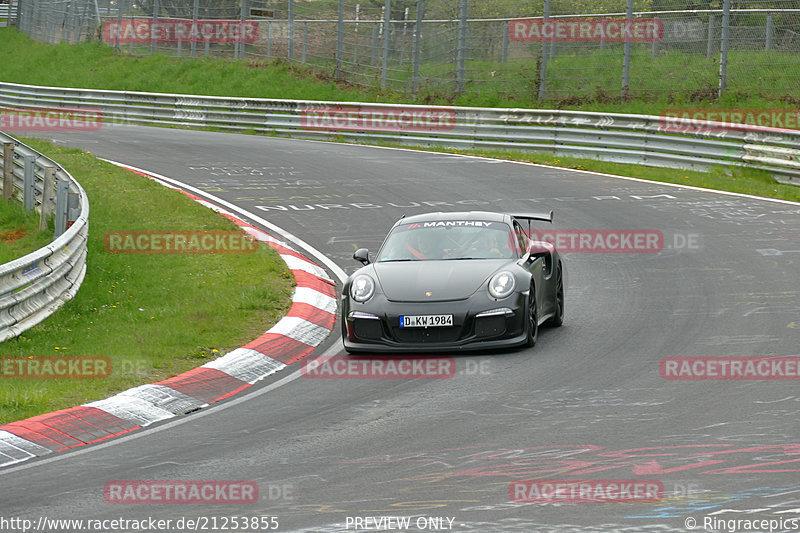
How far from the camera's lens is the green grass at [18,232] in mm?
14695

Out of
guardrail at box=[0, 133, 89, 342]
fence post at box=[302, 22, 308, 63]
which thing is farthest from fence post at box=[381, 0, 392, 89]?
guardrail at box=[0, 133, 89, 342]

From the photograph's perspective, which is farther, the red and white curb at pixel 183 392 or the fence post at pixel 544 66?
the fence post at pixel 544 66

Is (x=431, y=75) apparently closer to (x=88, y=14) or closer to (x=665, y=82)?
(x=665, y=82)

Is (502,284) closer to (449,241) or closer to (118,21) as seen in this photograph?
(449,241)

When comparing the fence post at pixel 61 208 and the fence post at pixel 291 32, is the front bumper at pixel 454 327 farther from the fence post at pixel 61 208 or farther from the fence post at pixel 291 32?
the fence post at pixel 291 32

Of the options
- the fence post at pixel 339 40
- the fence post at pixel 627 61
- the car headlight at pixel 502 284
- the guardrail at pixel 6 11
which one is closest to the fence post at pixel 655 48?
the fence post at pixel 627 61

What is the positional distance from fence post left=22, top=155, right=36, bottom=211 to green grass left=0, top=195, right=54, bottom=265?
0.46 feet

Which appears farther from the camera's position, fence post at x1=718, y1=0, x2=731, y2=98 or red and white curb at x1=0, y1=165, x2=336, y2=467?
fence post at x1=718, y1=0, x2=731, y2=98

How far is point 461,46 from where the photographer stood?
30.4 metres

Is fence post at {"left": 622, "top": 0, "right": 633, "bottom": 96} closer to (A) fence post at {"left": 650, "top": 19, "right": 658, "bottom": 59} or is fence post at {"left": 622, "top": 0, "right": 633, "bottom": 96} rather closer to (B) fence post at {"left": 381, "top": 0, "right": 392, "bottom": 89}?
(A) fence post at {"left": 650, "top": 19, "right": 658, "bottom": 59}

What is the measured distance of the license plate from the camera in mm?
9961

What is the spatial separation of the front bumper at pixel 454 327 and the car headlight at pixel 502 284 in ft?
0.22

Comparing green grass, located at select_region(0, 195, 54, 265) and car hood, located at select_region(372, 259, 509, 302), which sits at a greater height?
car hood, located at select_region(372, 259, 509, 302)

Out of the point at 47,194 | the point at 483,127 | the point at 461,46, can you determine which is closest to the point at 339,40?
the point at 461,46
